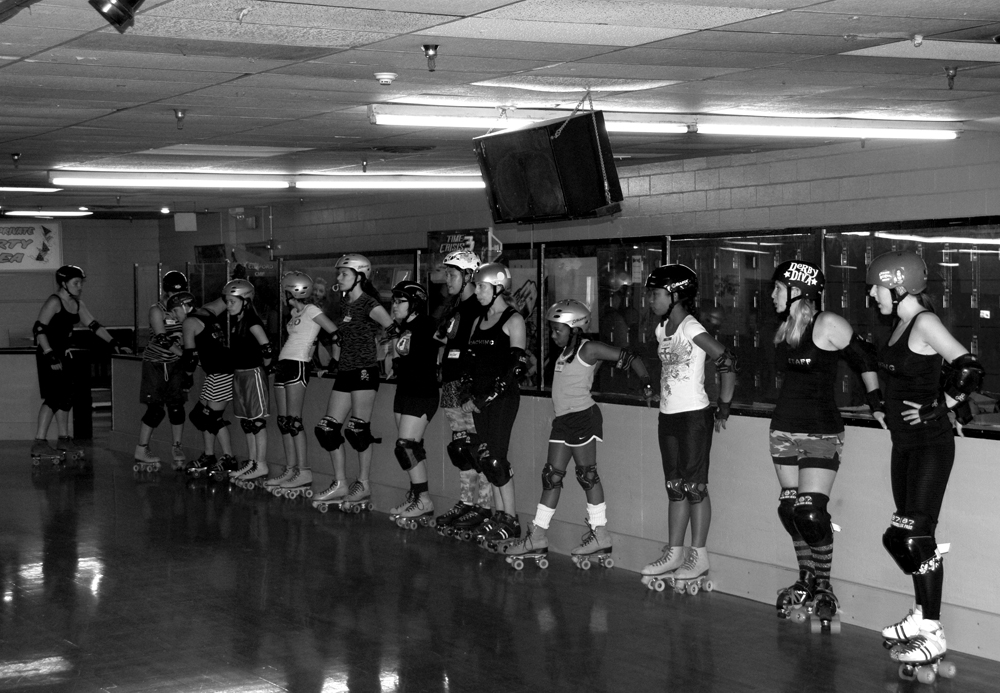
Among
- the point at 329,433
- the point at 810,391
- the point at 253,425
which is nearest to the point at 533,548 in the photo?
the point at 810,391

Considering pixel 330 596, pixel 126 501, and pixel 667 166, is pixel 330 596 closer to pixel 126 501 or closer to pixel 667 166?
pixel 126 501

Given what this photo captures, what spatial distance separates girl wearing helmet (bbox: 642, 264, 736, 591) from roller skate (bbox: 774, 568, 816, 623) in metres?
0.58

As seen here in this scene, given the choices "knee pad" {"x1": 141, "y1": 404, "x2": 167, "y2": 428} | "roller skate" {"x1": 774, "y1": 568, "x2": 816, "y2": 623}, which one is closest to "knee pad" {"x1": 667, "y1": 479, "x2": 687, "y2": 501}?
"roller skate" {"x1": 774, "y1": 568, "x2": 816, "y2": 623}

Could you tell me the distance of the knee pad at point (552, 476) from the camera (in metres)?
6.06

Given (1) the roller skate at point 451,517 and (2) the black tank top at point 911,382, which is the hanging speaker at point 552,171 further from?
(1) the roller skate at point 451,517

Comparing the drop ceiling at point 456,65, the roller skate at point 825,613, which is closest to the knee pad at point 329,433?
the drop ceiling at point 456,65

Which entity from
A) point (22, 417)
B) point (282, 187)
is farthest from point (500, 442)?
point (22, 417)

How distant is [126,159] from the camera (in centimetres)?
859

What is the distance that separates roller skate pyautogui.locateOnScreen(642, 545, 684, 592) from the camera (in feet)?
18.2

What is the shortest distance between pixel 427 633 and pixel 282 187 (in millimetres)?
6699

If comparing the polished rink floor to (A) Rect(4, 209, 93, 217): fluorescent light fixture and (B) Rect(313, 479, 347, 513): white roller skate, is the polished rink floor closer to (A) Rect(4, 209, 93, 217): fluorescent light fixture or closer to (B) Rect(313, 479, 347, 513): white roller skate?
(B) Rect(313, 479, 347, 513): white roller skate

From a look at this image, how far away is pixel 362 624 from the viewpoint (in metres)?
4.97

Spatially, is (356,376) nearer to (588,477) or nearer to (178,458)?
(588,477)

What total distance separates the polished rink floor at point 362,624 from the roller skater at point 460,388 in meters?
0.33
